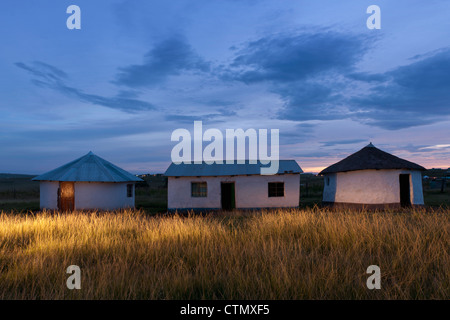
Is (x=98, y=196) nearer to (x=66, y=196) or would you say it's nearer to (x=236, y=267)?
(x=66, y=196)

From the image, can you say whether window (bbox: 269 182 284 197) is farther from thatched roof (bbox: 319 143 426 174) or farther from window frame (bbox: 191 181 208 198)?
window frame (bbox: 191 181 208 198)

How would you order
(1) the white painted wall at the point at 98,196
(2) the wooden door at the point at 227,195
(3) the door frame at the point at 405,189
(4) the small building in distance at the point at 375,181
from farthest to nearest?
(2) the wooden door at the point at 227,195, (1) the white painted wall at the point at 98,196, (3) the door frame at the point at 405,189, (4) the small building in distance at the point at 375,181

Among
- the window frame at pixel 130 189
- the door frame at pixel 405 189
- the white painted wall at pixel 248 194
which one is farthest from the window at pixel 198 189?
the door frame at pixel 405 189

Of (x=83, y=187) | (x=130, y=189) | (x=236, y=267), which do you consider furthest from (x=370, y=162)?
(x=83, y=187)

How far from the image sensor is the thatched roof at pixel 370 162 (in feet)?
58.9

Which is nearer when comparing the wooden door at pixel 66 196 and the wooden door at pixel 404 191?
the wooden door at pixel 404 191

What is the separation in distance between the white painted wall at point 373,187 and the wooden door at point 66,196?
1668 centimetres

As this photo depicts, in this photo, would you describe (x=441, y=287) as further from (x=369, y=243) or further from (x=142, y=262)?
(x=142, y=262)

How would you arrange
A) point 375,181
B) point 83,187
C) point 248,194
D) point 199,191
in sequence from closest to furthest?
1. point 375,181
2. point 248,194
3. point 83,187
4. point 199,191

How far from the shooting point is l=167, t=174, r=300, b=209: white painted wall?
744 inches

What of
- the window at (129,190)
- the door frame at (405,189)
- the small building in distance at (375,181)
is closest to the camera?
the small building in distance at (375,181)

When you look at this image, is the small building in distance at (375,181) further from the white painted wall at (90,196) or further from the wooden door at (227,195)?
the white painted wall at (90,196)

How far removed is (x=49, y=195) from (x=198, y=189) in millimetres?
9578

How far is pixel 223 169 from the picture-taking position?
64.2ft
